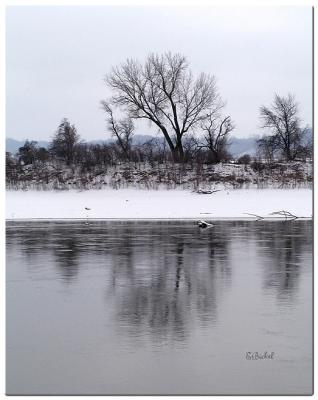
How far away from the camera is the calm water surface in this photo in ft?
24.0

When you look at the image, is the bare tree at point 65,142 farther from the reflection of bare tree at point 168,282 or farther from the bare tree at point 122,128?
the reflection of bare tree at point 168,282

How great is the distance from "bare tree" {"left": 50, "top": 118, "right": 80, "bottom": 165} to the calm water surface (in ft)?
105

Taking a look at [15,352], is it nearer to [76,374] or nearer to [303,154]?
[76,374]

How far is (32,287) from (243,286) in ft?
13.6

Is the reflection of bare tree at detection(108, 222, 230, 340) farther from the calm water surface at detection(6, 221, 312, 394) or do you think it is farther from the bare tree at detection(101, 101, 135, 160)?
the bare tree at detection(101, 101, 135, 160)

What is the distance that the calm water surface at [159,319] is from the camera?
24.0 ft

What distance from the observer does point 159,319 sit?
9742 mm

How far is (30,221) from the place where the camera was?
100 ft

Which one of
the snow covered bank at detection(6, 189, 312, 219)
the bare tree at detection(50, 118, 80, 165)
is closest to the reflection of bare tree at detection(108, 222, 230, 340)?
the snow covered bank at detection(6, 189, 312, 219)

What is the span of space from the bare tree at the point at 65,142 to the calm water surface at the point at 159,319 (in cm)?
3186

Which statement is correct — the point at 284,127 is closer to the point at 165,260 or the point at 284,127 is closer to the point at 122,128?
the point at 122,128

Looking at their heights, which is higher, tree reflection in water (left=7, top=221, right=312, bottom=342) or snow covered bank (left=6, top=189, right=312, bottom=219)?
snow covered bank (left=6, top=189, right=312, bottom=219)

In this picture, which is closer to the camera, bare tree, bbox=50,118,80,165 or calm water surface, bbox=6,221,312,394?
calm water surface, bbox=6,221,312,394

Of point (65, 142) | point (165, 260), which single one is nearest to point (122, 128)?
point (65, 142)
